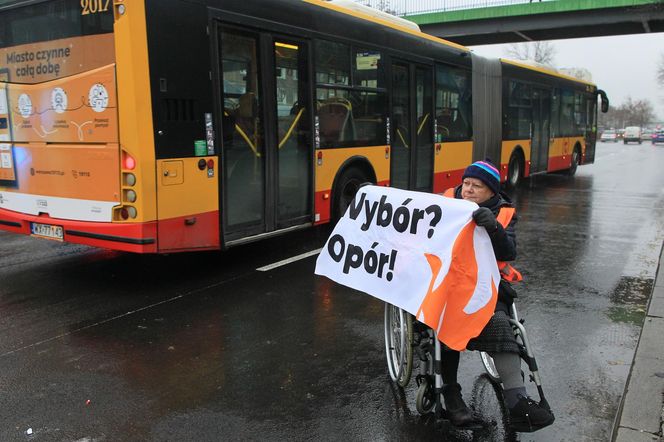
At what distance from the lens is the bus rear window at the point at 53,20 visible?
17.9 ft

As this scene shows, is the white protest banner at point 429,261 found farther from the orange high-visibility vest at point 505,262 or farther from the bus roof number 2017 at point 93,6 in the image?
the bus roof number 2017 at point 93,6

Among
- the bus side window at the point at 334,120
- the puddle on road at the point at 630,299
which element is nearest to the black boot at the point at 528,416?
the puddle on road at the point at 630,299

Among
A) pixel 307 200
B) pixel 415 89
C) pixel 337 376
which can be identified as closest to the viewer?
pixel 337 376

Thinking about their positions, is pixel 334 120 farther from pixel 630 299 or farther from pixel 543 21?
pixel 543 21

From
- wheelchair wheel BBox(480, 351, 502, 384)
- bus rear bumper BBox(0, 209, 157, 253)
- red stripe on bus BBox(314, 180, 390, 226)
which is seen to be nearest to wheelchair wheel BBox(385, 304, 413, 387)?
wheelchair wheel BBox(480, 351, 502, 384)

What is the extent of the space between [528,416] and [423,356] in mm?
667

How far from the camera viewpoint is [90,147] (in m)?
5.68

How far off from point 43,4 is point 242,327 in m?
3.98

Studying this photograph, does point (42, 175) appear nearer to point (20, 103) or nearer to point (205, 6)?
point (20, 103)

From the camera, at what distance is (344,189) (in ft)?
27.7

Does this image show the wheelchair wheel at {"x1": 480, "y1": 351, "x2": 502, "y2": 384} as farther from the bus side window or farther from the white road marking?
the bus side window

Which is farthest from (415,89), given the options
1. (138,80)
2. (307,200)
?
(138,80)

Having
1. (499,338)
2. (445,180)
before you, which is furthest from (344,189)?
(499,338)

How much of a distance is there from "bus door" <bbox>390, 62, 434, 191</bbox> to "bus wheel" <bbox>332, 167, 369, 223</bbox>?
1.06 meters
